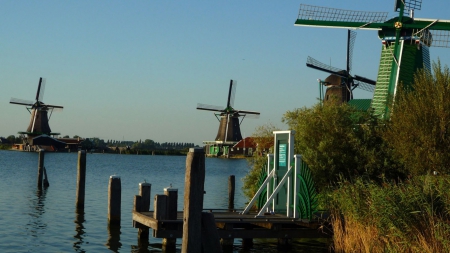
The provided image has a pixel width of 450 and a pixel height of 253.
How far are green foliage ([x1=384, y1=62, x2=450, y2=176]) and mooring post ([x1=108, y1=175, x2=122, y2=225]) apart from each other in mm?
9157

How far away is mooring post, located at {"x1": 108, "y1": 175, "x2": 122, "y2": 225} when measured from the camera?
20.2 m

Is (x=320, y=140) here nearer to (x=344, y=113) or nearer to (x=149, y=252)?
(x=344, y=113)

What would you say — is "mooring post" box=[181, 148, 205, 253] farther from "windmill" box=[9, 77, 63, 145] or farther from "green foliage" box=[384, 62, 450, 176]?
"windmill" box=[9, 77, 63, 145]

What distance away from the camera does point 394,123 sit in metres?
22.6

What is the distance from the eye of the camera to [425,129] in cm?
2173

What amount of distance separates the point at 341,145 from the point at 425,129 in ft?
10.4

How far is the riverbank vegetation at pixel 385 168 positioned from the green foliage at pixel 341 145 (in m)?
0.03

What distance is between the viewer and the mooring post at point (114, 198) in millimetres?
20172

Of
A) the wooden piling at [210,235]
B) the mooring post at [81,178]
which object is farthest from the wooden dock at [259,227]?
the mooring post at [81,178]

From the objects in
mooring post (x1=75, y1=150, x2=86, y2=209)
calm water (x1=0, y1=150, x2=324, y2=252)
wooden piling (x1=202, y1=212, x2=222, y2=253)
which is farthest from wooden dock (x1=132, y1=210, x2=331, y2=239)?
mooring post (x1=75, y1=150, x2=86, y2=209)

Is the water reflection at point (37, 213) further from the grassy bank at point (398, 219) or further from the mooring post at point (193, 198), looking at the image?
the grassy bank at point (398, 219)

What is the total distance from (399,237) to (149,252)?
7.15 metres

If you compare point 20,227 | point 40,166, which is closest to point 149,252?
point 20,227

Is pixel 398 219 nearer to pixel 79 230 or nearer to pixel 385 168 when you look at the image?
pixel 385 168
